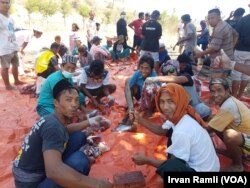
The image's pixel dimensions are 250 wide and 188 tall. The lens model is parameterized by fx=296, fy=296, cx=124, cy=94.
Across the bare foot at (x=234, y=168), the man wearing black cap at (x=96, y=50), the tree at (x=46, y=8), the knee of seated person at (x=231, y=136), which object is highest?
the tree at (x=46, y=8)

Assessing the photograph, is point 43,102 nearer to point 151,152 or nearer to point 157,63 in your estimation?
point 151,152

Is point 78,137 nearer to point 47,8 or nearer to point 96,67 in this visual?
point 96,67

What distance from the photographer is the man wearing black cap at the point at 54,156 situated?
5.44ft

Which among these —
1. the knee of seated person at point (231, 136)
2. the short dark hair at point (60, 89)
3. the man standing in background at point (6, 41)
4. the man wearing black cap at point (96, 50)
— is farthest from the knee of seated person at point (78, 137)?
the man wearing black cap at point (96, 50)

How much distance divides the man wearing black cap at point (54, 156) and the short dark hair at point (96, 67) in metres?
1.94

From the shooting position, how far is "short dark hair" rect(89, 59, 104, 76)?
13.5ft

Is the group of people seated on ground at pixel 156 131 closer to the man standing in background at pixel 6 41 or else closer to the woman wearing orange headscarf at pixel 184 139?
the woman wearing orange headscarf at pixel 184 139

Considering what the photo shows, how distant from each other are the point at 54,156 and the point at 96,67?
8.43 ft

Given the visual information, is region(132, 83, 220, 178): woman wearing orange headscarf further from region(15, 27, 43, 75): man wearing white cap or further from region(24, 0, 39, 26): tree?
region(24, 0, 39, 26): tree

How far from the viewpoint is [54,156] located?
5.49 ft

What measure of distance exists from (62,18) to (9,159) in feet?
84.0

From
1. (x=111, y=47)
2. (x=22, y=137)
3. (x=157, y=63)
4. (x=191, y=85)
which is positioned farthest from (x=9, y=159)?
(x=111, y=47)

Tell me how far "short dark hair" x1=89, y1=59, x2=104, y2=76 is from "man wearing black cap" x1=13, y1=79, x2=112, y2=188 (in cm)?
194

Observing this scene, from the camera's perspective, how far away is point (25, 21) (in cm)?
2342
